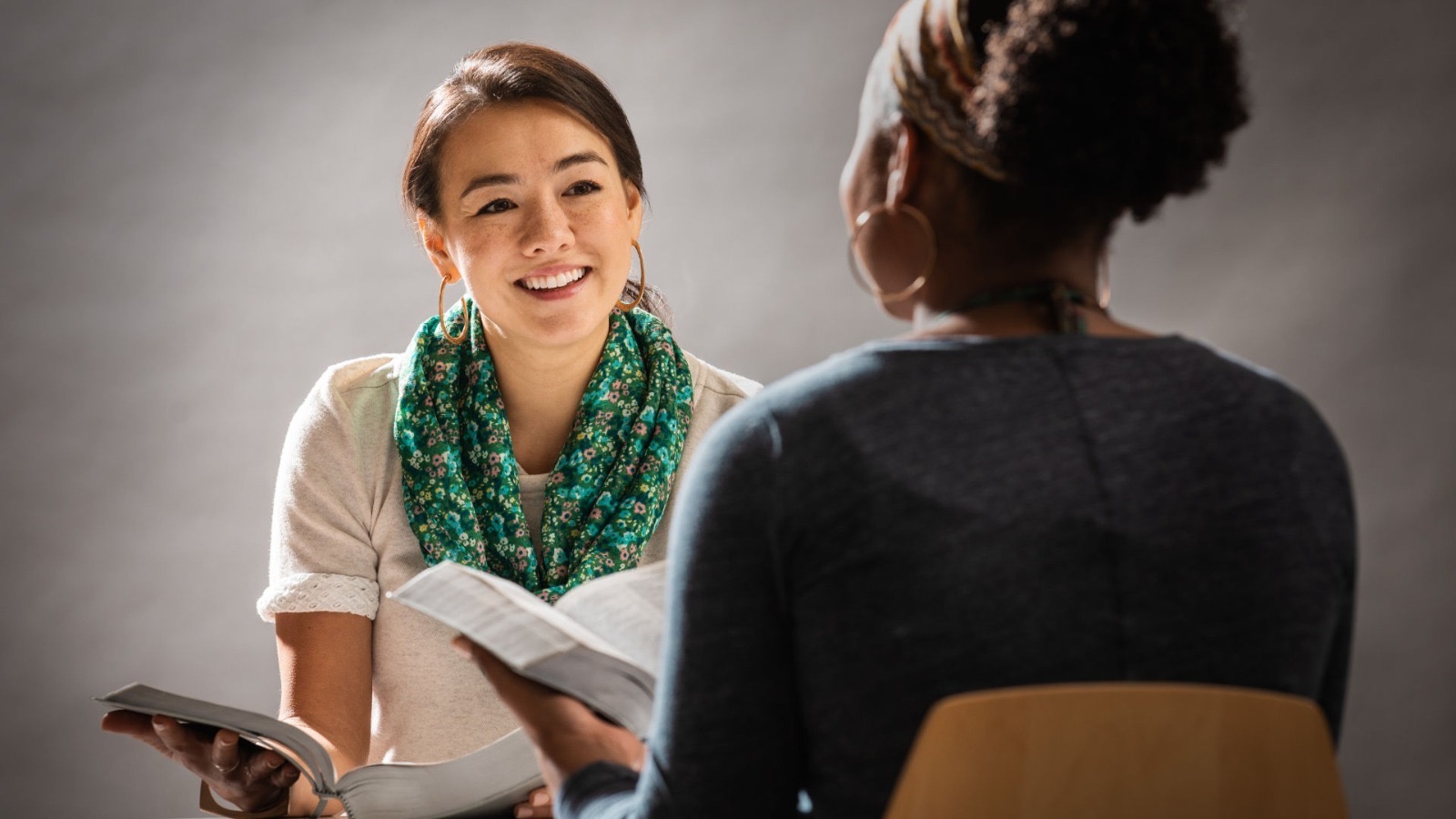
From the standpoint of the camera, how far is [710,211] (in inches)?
120

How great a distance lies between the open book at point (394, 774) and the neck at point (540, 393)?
0.77m

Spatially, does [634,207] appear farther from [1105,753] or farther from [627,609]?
Result: [1105,753]

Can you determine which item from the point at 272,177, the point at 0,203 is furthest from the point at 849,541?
the point at 0,203

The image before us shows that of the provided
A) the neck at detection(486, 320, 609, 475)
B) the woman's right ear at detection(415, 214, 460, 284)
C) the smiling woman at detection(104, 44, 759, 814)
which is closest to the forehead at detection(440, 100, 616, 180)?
the smiling woman at detection(104, 44, 759, 814)

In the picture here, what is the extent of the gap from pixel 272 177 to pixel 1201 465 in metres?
2.72

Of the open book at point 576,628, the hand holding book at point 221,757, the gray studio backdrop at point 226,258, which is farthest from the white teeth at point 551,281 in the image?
the gray studio backdrop at point 226,258

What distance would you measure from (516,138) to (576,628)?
1055mm

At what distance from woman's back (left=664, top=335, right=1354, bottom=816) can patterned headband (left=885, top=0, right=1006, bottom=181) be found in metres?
0.13

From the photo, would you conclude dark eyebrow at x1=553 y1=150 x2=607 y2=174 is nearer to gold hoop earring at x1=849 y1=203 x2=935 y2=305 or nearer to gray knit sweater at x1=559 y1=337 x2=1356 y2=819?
gold hoop earring at x1=849 y1=203 x2=935 y2=305

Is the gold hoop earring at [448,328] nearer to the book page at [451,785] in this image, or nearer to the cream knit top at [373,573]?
the cream knit top at [373,573]

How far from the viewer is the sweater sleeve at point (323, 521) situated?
170cm

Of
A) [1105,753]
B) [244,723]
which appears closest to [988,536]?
[1105,753]

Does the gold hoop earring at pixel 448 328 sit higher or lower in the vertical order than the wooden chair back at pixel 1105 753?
higher

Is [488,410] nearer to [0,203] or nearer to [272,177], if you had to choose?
[272,177]
